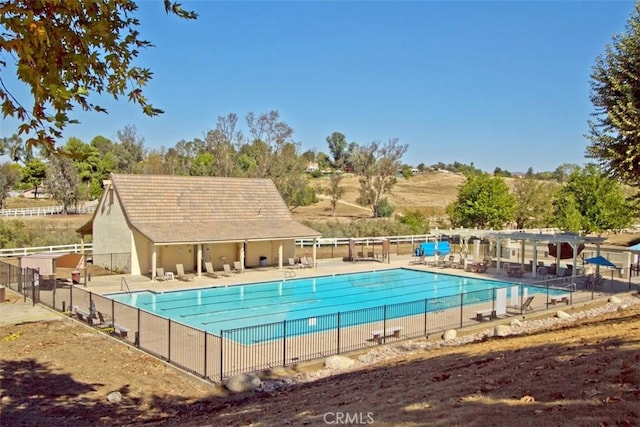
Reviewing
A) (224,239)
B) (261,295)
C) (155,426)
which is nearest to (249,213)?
(224,239)

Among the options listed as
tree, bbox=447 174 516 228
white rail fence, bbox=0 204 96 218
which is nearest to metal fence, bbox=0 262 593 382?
tree, bbox=447 174 516 228

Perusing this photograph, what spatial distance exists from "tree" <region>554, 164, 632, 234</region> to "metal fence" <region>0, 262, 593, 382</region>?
2689cm

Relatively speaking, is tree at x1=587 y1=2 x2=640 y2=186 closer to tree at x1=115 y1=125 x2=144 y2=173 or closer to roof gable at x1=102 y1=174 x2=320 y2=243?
roof gable at x1=102 y1=174 x2=320 y2=243

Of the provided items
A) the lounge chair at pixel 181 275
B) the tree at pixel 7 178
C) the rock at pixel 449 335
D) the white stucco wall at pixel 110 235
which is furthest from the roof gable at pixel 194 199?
the tree at pixel 7 178

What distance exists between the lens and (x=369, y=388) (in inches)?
412

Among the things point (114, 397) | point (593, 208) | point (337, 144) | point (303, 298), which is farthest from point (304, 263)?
point (337, 144)

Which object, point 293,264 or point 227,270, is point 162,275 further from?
point 293,264

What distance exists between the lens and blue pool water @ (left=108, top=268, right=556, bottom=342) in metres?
22.2

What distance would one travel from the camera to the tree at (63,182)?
205 ft

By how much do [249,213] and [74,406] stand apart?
24.8 metres

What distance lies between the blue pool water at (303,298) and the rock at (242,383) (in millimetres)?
5479

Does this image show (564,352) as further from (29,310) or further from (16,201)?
(16,201)

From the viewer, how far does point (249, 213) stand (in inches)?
1403

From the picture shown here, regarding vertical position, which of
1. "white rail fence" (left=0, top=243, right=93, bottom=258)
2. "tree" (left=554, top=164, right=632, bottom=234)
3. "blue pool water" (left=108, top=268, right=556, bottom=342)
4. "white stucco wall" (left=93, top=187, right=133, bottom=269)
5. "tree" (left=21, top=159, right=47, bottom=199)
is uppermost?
"tree" (left=21, top=159, right=47, bottom=199)
